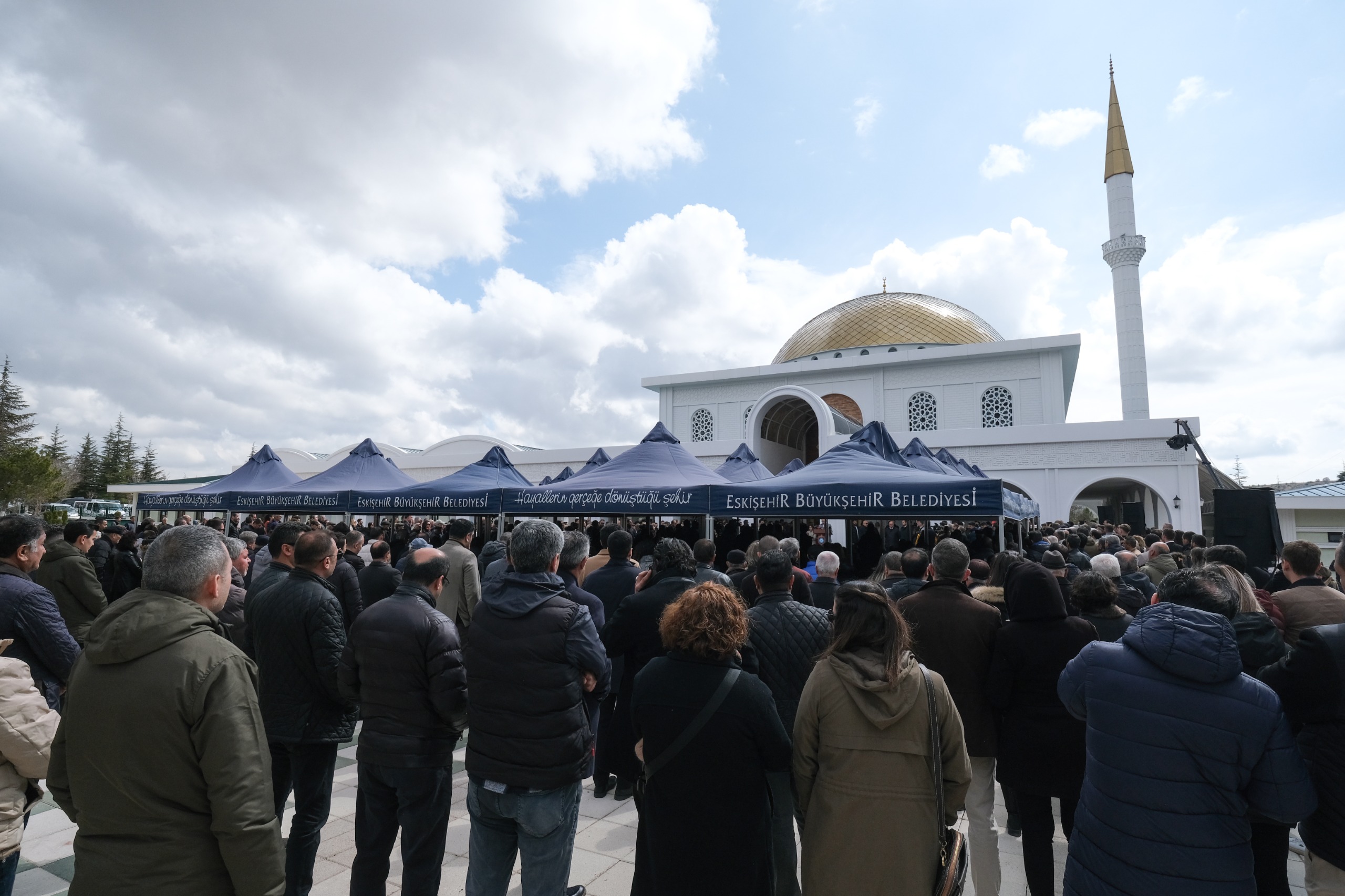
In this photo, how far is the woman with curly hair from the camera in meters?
2.22

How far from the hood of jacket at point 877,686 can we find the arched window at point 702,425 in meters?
32.3

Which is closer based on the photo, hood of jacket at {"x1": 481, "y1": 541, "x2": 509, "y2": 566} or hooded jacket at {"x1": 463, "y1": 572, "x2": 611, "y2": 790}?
hooded jacket at {"x1": 463, "y1": 572, "x2": 611, "y2": 790}

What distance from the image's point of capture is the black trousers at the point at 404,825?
9.32 feet

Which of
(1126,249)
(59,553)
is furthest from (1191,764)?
(1126,249)

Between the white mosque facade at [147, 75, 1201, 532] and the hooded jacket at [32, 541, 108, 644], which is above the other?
the white mosque facade at [147, 75, 1201, 532]

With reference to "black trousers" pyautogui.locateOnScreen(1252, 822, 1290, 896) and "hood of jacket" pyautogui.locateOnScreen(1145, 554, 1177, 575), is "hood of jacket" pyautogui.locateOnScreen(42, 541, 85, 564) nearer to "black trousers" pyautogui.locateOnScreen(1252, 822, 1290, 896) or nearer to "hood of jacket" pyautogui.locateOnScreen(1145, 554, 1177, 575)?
"black trousers" pyautogui.locateOnScreen(1252, 822, 1290, 896)

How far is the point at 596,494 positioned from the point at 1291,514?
25.1 meters

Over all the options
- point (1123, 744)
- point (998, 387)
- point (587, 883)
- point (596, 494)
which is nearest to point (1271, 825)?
point (1123, 744)

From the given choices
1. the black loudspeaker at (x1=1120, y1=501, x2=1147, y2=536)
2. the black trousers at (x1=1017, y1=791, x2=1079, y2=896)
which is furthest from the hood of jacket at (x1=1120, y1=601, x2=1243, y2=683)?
the black loudspeaker at (x1=1120, y1=501, x2=1147, y2=536)

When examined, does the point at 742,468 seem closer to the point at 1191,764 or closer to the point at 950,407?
the point at 1191,764

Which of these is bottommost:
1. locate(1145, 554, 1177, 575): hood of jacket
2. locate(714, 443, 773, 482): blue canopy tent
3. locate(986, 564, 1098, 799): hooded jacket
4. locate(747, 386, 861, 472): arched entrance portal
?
locate(986, 564, 1098, 799): hooded jacket

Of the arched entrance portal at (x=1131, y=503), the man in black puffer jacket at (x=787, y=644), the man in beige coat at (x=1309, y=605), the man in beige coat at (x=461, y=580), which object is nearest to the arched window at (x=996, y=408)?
the arched entrance portal at (x=1131, y=503)

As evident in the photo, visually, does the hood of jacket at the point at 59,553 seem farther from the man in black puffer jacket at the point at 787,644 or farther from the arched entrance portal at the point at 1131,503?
the arched entrance portal at the point at 1131,503

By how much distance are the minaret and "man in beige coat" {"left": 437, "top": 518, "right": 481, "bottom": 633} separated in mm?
29587
